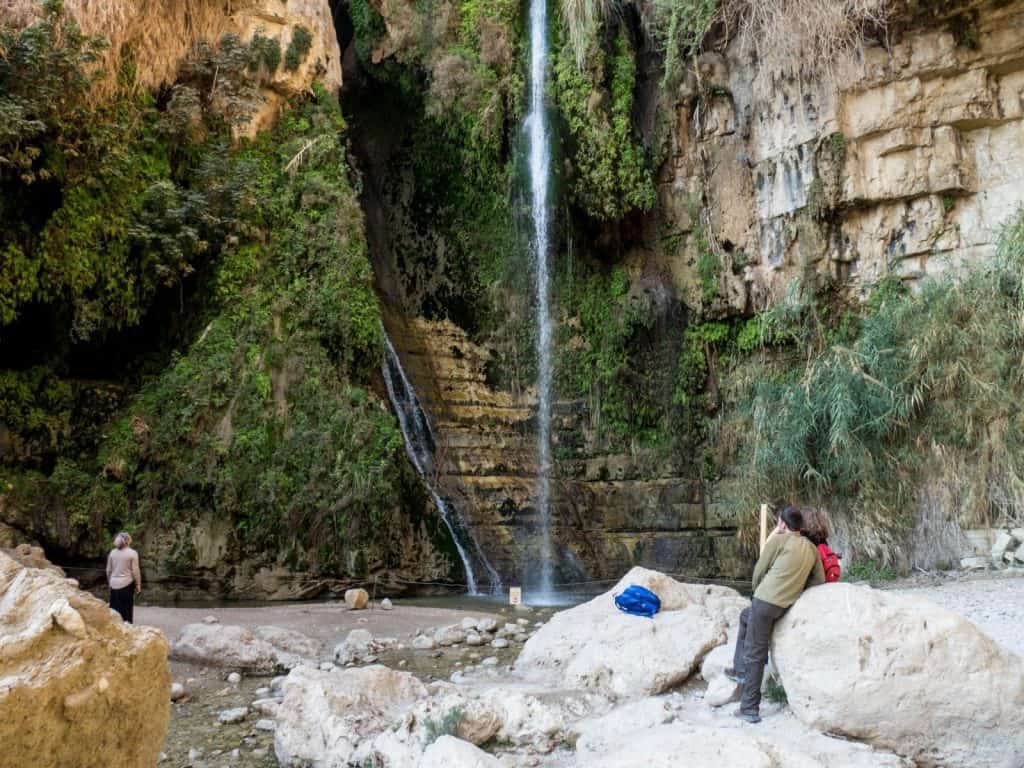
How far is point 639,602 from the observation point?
7117 millimetres

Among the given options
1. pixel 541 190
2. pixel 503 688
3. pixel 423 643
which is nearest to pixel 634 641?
pixel 503 688

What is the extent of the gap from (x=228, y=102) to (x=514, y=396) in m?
7.06

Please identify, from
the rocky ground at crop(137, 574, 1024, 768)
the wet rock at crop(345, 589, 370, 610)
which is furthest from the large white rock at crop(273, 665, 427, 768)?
the wet rock at crop(345, 589, 370, 610)

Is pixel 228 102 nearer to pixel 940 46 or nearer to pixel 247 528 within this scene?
pixel 247 528

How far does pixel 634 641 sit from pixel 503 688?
1104 millimetres

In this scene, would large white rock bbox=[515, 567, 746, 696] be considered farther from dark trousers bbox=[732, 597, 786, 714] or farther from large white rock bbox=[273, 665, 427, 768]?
large white rock bbox=[273, 665, 427, 768]

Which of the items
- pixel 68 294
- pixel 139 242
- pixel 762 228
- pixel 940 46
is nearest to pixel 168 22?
pixel 139 242

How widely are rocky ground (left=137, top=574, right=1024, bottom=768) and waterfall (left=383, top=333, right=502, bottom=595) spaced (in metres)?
2.54

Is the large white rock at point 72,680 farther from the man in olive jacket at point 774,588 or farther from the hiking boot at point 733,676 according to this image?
the hiking boot at point 733,676

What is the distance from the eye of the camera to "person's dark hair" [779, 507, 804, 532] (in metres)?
5.03

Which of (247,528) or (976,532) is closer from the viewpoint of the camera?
(976,532)

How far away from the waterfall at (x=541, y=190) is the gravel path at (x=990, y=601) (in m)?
7.76

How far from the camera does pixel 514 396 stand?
53.0 ft

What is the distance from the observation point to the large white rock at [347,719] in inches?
189
